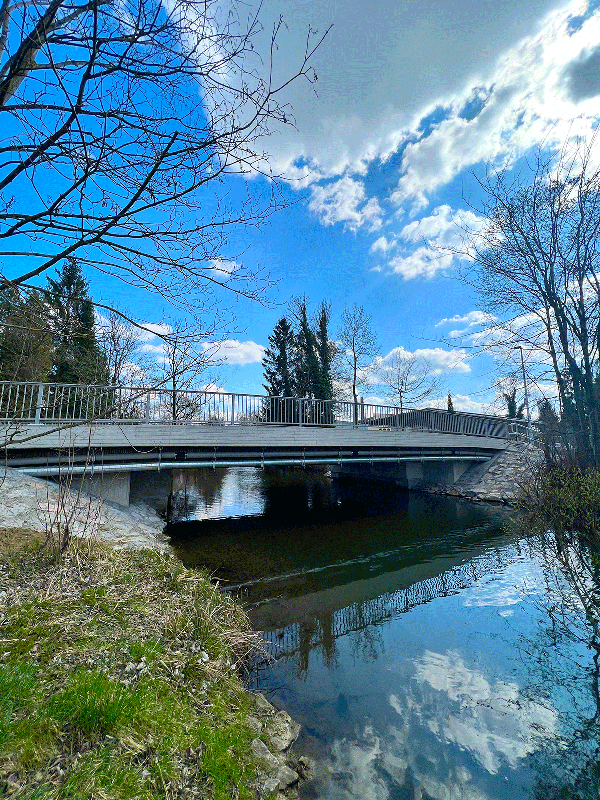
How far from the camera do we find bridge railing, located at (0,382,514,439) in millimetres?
9344

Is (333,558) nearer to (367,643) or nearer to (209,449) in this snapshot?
(367,643)

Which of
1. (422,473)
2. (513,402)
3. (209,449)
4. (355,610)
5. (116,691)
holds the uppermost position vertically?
(513,402)

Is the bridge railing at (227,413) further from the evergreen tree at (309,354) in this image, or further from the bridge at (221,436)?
the evergreen tree at (309,354)

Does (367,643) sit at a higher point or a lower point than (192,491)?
lower

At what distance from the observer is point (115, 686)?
256 cm

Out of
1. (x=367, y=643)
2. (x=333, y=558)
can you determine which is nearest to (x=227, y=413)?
(x=333, y=558)

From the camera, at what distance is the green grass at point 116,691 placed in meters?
1.99

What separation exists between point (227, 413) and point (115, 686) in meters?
9.63

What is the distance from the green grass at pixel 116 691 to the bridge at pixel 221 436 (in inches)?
103

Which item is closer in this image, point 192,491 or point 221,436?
point 221,436

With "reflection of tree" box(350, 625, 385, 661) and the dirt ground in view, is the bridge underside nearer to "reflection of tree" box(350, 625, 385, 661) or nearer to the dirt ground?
the dirt ground

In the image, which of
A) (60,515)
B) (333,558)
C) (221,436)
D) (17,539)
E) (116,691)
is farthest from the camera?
(221,436)

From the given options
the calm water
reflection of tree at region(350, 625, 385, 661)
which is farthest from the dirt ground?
reflection of tree at region(350, 625, 385, 661)

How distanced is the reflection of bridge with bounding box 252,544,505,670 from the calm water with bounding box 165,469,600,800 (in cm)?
3
